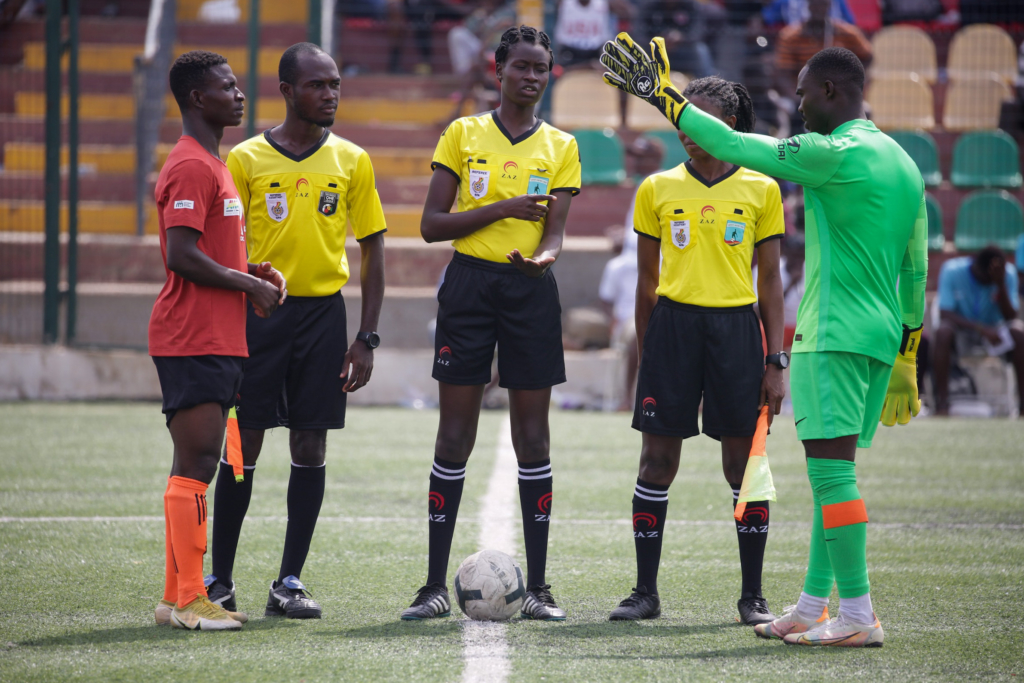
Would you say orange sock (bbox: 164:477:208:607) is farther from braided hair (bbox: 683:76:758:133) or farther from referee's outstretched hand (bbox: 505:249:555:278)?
braided hair (bbox: 683:76:758:133)

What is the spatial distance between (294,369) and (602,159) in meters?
9.92

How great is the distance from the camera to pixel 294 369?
431cm

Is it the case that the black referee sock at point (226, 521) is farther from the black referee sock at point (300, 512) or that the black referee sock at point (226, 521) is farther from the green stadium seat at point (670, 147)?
the green stadium seat at point (670, 147)

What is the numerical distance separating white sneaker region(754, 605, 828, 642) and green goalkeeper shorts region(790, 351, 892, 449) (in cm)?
68

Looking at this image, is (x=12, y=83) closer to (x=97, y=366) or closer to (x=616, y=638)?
(x=97, y=366)

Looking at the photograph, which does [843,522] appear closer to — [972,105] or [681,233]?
Answer: [681,233]

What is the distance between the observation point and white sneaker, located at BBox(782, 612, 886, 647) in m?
3.77

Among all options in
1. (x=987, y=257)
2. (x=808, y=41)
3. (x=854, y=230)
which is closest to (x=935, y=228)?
(x=987, y=257)

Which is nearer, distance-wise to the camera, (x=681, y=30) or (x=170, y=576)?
(x=170, y=576)

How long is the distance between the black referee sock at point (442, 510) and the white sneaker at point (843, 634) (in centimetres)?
143

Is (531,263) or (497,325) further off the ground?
(531,263)

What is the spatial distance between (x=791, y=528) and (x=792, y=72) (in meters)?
8.89

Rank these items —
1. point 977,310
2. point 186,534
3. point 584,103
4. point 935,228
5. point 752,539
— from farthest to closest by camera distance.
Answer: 1. point 584,103
2. point 935,228
3. point 977,310
4. point 752,539
5. point 186,534

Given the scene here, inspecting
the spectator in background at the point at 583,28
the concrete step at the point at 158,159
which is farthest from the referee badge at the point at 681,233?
the concrete step at the point at 158,159
